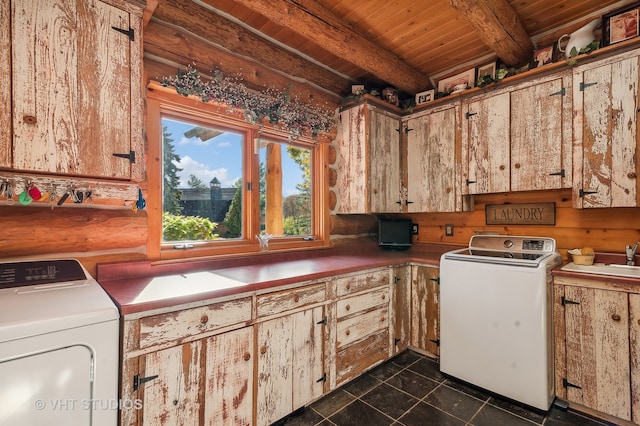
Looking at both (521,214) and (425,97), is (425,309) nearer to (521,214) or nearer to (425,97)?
(521,214)

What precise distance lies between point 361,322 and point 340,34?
2.13 metres

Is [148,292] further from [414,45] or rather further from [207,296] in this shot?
[414,45]

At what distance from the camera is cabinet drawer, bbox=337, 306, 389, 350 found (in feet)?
6.84

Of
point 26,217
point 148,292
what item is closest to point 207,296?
point 148,292

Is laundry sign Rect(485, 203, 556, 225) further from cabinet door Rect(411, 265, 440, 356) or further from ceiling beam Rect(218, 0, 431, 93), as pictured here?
ceiling beam Rect(218, 0, 431, 93)

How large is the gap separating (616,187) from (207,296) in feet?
8.45

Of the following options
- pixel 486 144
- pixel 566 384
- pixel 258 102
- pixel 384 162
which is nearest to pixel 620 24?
pixel 486 144

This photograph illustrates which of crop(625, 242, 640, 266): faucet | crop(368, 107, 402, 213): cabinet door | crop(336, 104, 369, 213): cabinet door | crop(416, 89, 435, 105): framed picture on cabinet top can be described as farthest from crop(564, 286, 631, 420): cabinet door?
crop(416, 89, 435, 105): framed picture on cabinet top

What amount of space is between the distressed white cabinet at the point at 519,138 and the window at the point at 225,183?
137 centimetres

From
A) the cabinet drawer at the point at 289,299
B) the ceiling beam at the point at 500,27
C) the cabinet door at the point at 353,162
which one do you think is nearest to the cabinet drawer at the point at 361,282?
the cabinet drawer at the point at 289,299

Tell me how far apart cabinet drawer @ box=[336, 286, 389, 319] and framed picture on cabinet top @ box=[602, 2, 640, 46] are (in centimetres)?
230

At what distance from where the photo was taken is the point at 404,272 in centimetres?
260

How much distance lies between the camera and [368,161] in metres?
2.68

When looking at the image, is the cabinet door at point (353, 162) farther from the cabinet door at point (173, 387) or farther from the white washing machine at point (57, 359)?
the white washing machine at point (57, 359)
